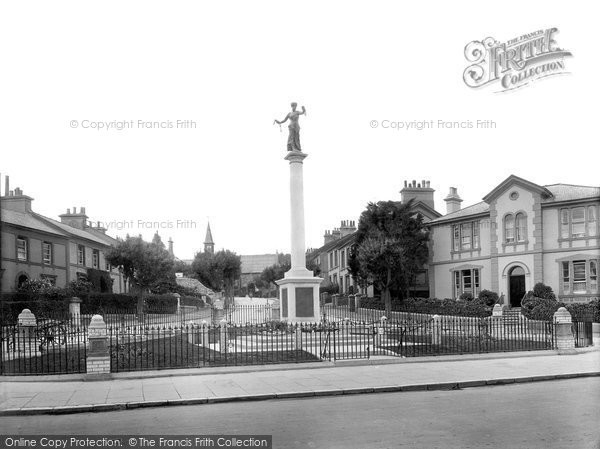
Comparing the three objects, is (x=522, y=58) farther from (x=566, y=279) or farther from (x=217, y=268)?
(x=217, y=268)

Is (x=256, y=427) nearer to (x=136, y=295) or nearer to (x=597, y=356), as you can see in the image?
(x=597, y=356)

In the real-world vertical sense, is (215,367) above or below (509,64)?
below

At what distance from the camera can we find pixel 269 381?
47.4ft

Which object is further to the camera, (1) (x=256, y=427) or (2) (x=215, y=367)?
(2) (x=215, y=367)

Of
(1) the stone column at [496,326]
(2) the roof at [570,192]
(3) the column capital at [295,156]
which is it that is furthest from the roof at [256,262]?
(1) the stone column at [496,326]

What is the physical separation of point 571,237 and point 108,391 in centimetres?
3132

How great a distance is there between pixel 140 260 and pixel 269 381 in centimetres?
2844

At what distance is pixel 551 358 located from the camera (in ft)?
61.7

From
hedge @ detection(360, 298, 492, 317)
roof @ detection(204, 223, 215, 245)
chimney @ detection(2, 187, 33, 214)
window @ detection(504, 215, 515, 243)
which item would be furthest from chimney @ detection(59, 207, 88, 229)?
roof @ detection(204, 223, 215, 245)

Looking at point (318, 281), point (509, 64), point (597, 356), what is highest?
point (509, 64)

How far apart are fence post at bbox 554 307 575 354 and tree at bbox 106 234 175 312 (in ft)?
87.5

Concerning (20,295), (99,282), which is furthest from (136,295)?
(20,295)

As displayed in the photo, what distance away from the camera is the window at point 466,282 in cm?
4303

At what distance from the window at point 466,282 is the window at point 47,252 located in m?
26.9
